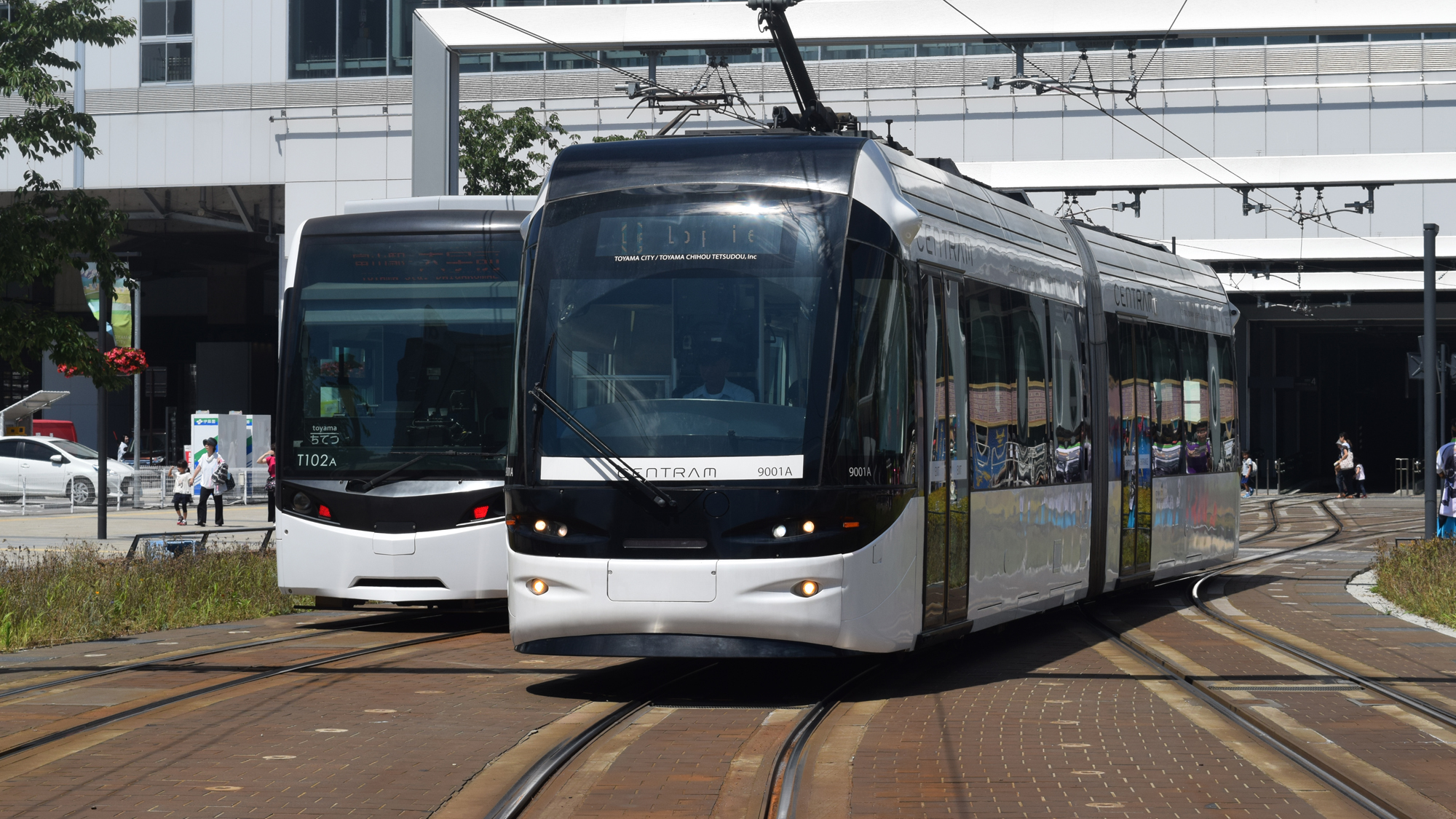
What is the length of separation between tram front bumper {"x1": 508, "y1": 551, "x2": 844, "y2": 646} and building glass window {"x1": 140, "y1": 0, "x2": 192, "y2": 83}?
4130 centimetres

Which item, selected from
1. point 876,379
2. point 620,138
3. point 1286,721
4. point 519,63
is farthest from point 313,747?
point 519,63

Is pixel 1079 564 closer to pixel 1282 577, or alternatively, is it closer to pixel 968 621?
pixel 968 621

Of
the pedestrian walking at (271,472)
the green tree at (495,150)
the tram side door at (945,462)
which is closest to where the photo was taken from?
the tram side door at (945,462)

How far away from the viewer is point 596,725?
28.2 ft

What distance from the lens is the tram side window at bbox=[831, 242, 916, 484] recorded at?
9398 mm

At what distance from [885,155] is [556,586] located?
314cm

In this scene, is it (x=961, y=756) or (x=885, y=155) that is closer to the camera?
(x=961, y=756)

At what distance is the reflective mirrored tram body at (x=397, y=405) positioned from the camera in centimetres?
1304

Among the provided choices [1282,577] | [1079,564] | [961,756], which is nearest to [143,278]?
[1282,577]

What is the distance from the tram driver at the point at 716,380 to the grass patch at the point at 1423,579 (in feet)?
26.6

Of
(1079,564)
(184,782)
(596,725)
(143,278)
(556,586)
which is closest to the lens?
(184,782)

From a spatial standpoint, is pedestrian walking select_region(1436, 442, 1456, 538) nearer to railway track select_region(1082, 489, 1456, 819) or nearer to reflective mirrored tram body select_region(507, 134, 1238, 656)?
railway track select_region(1082, 489, 1456, 819)

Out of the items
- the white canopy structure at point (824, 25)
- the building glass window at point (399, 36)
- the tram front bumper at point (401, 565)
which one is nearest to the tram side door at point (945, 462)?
the tram front bumper at point (401, 565)

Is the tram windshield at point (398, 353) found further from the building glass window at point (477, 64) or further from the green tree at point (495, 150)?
the building glass window at point (477, 64)
